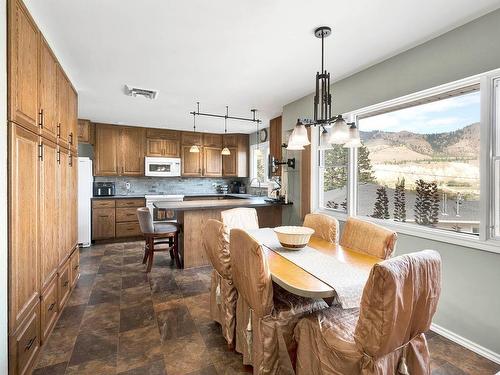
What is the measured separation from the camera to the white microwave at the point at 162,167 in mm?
5602

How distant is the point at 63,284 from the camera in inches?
100

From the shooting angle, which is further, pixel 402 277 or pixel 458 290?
pixel 458 290

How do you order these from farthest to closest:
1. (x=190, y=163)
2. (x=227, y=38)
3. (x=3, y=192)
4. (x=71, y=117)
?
(x=190, y=163), (x=71, y=117), (x=227, y=38), (x=3, y=192)

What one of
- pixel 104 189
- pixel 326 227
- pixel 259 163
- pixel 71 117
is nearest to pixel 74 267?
pixel 71 117

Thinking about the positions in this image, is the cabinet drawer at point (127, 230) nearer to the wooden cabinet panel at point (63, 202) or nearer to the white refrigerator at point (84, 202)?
the white refrigerator at point (84, 202)

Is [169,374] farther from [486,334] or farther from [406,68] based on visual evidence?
[406,68]

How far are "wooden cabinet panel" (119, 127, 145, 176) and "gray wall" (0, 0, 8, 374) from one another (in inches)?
166

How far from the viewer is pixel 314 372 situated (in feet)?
4.56

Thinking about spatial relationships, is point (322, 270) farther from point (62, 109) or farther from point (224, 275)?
point (62, 109)

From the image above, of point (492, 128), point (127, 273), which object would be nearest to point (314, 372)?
point (492, 128)

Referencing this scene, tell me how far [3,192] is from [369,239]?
7.53 ft

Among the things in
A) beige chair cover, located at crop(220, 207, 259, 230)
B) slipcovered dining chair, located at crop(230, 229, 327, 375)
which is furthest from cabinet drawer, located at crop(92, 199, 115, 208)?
slipcovered dining chair, located at crop(230, 229, 327, 375)

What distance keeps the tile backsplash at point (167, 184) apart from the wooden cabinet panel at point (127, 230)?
2.97 ft

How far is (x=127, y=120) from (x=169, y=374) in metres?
4.59
